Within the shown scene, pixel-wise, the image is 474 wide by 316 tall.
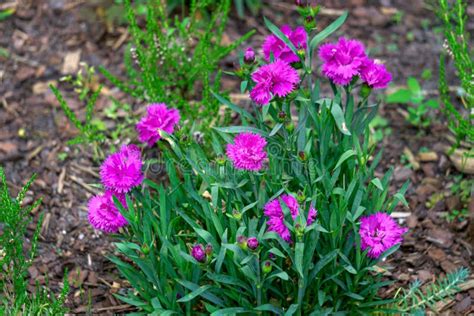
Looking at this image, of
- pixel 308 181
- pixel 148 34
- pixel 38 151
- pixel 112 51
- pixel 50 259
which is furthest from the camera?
pixel 112 51

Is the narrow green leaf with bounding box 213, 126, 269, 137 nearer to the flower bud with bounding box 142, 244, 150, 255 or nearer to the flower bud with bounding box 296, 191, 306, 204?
the flower bud with bounding box 296, 191, 306, 204

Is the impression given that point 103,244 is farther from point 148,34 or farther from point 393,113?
point 393,113

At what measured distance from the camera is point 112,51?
171 inches

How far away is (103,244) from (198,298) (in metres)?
0.75

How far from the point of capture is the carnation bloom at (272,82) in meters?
2.34

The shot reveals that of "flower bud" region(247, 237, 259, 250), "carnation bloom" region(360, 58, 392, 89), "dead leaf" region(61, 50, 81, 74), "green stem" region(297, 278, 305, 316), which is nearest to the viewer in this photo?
"flower bud" region(247, 237, 259, 250)

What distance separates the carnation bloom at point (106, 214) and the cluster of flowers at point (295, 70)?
64 cm

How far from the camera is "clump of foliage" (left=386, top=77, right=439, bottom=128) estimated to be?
Result: 12.4ft

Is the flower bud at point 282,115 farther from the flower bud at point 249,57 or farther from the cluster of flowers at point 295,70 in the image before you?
the flower bud at point 249,57

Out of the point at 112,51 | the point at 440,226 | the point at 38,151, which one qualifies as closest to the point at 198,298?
the point at 440,226

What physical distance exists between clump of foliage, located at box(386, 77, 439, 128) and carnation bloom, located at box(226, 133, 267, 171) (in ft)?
5.64

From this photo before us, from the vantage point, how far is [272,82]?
235cm

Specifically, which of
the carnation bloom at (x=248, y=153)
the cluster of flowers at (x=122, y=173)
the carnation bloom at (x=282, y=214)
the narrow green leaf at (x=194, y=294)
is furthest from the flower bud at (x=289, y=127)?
the narrow green leaf at (x=194, y=294)

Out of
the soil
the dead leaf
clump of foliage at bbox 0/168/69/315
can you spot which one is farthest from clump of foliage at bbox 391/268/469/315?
the dead leaf
